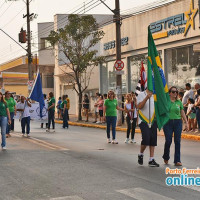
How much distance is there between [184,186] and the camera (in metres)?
7.82

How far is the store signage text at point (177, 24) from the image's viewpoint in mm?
22734

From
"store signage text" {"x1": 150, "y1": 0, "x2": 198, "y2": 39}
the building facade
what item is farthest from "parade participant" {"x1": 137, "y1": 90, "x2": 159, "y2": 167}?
"store signage text" {"x1": 150, "y1": 0, "x2": 198, "y2": 39}

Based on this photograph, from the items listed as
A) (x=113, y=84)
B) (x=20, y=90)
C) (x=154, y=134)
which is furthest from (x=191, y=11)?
(x=20, y=90)

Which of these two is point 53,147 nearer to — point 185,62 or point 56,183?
point 56,183

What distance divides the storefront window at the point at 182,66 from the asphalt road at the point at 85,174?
9419 millimetres

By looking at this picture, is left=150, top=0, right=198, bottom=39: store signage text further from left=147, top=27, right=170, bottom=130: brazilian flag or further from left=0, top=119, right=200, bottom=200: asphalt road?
left=147, top=27, right=170, bottom=130: brazilian flag

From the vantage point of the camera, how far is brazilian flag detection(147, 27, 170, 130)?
32.1ft

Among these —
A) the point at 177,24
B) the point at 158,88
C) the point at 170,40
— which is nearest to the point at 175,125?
the point at 158,88

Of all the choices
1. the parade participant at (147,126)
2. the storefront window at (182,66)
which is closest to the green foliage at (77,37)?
the storefront window at (182,66)

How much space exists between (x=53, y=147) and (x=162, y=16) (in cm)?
1339

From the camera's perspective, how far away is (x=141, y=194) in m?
7.25

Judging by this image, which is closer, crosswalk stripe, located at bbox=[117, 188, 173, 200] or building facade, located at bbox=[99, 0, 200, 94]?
crosswalk stripe, located at bbox=[117, 188, 173, 200]

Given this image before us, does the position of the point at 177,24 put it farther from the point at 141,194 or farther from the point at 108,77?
the point at 141,194

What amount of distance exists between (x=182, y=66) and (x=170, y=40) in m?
1.59
